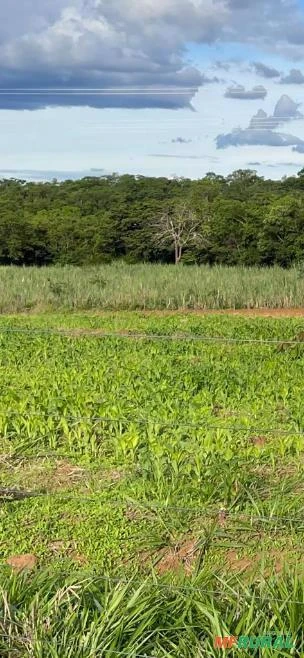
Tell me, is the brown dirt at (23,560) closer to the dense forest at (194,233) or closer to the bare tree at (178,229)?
the bare tree at (178,229)

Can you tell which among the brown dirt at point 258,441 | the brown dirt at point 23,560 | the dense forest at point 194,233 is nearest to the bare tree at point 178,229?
the dense forest at point 194,233

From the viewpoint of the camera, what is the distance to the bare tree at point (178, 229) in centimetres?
2109

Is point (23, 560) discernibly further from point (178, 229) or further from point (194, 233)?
point (194, 233)

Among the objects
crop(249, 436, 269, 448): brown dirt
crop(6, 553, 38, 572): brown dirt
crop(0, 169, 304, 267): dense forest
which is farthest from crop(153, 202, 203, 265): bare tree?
crop(6, 553, 38, 572): brown dirt

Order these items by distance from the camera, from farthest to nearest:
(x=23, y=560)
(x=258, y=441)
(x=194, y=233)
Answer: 1. (x=194, y=233)
2. (x=258, y=441)
3. (x=23, y=560)

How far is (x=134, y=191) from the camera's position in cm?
702

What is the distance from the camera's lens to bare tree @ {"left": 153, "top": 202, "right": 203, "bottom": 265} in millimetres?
21094

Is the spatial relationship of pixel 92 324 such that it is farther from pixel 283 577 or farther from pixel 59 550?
pixel 283 577

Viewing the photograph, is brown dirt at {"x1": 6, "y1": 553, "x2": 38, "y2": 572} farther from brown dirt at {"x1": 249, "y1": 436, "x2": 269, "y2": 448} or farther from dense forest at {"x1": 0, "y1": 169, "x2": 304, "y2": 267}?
dense forest at {"x1": 0, "y1": 169, "x2": 304, "y2": 267}

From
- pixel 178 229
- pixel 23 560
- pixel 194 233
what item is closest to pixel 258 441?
pixel 23 560

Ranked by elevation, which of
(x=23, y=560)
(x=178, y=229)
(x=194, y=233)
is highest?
(x=178, y=229)

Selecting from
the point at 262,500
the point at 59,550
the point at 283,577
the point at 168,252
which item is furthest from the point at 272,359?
the point at 168,252

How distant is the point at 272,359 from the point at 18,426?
3516 millimetres

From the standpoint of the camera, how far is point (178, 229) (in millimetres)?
22812
